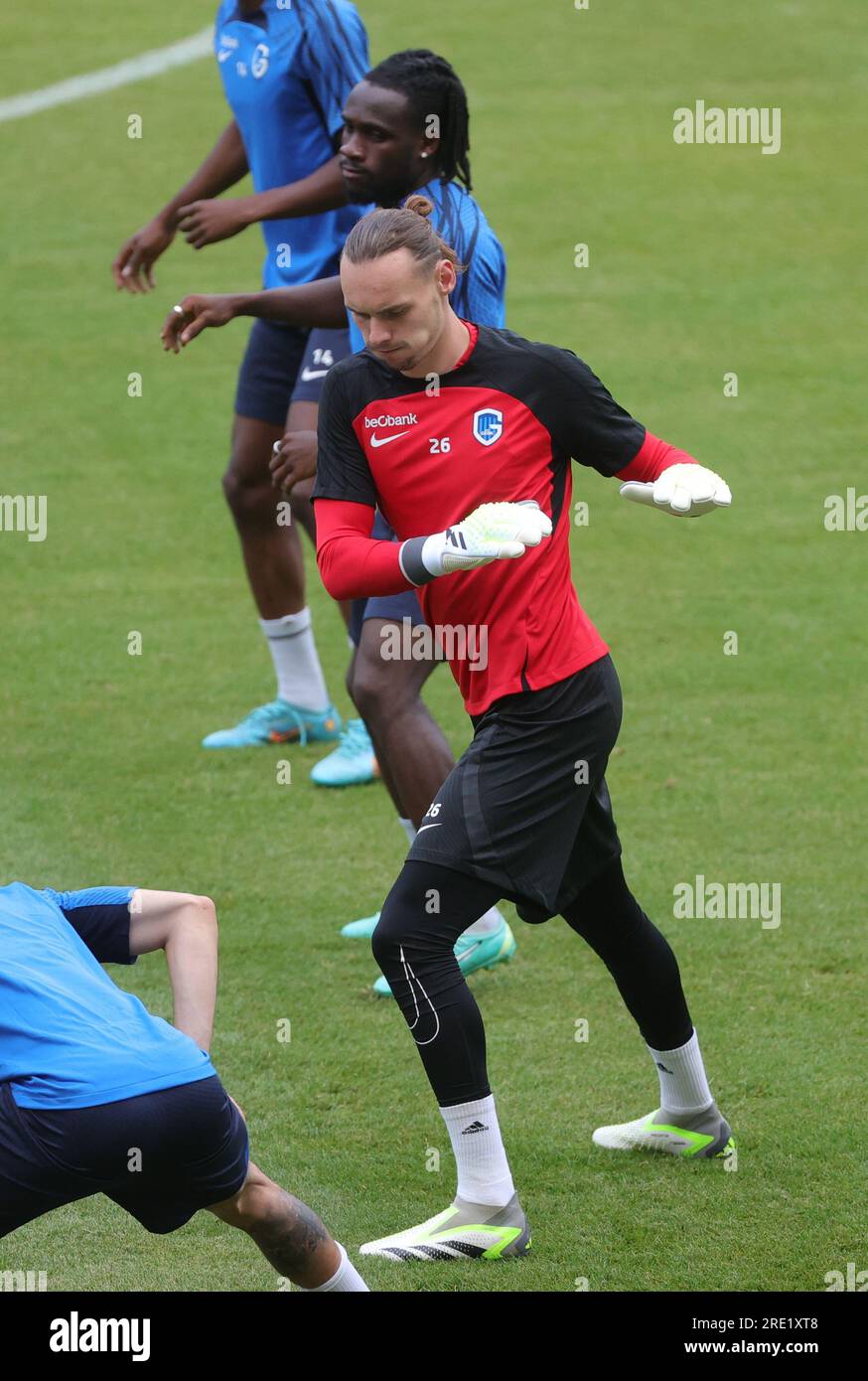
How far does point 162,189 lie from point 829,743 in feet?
36.8

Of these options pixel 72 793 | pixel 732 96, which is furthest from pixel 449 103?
pixel 732 96

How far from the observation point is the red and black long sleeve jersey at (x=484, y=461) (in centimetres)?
402

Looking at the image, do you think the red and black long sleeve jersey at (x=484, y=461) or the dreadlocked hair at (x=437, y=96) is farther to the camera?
the dreadlocked hair at (x=437, y=96)

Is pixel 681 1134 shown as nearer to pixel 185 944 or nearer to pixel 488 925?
pixel 488 925

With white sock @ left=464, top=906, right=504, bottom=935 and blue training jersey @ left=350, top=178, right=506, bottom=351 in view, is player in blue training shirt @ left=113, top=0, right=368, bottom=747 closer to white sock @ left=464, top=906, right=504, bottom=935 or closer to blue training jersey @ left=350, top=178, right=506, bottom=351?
blue training jersey @ left=350, top=178, right=506, bottom=351

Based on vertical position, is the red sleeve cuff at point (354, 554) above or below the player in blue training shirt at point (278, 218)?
below

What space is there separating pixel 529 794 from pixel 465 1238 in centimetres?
99

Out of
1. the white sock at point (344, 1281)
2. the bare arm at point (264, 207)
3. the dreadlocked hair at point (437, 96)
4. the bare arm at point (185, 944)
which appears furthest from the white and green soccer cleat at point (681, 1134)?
the bare arm at point (264, 207)

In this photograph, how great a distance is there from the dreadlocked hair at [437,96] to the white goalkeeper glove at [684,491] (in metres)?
1.56

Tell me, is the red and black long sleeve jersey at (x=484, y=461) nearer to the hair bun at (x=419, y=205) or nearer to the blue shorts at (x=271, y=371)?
the hair bun at (x=419, y=205)

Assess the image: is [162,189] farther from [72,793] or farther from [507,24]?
[72,793]

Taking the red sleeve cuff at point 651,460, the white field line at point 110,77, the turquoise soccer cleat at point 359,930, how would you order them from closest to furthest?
1. the red sleeve cuff at point 651,460
2. the turquoise soccer cleat at point 359,930
3. the white field line at point 110,77

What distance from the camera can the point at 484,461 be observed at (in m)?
4.02

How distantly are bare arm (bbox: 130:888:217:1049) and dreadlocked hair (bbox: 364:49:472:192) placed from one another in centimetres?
244
